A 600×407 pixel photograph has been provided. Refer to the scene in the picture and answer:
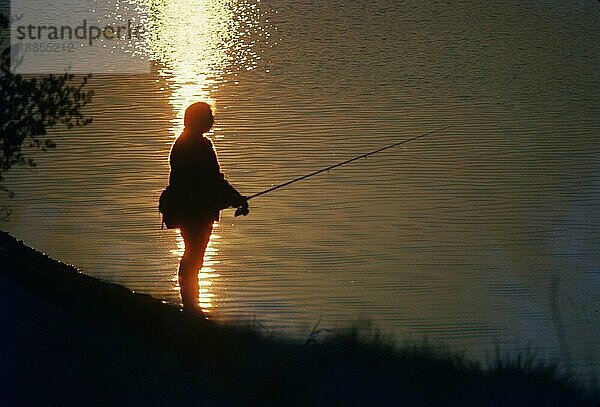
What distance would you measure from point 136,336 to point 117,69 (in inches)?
504

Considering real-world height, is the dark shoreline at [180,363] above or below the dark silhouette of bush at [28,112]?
below

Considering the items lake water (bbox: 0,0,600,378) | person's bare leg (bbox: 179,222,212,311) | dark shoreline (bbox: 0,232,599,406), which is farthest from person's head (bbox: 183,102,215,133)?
lake water (bbox: 0,0,600,378)

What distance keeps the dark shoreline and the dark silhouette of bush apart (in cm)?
508

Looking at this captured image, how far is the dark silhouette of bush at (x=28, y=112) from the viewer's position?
11820mm

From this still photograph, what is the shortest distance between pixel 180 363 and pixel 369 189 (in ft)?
19.4

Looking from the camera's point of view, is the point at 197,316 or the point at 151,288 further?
the point at 151,288

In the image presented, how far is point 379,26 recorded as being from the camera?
73.3 feet

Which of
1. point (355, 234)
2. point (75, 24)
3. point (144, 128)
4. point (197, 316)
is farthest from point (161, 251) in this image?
point (75, 24)

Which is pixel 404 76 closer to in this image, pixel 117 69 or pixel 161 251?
pixel 117 69

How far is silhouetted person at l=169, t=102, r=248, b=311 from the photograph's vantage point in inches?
273

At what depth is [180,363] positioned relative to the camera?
5.56 meters

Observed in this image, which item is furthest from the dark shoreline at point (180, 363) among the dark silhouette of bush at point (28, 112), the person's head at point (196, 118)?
the dark silhouette of bush at point (28, 112)

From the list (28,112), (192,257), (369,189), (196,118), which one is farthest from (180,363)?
(28,112)

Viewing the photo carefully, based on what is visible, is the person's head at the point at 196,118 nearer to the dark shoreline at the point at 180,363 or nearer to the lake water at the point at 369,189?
the dark shoreline at the point at 180,363
